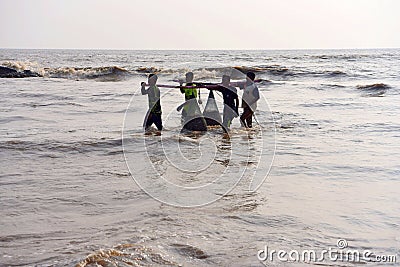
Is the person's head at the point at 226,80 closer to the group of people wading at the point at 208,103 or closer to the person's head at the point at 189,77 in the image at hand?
the group of people wading at the point at 208,103

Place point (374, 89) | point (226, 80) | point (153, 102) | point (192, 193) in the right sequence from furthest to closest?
point (374, 89) → point (226, 80) → point (153, 102) → point (192, 193)

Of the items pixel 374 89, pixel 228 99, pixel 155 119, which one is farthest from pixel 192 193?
pixel 374 89

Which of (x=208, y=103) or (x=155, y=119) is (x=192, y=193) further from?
(x=208, y=103)

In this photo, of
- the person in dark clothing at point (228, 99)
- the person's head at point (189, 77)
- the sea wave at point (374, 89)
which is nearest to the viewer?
the person's head at point (189, 77)

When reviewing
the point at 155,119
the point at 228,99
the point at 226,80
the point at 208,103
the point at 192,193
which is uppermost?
the point at 226,80

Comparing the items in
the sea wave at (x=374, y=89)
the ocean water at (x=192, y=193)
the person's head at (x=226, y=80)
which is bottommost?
the ocean water at (x=192, y=193)

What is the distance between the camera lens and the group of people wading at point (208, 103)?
468 inches

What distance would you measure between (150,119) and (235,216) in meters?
6.60

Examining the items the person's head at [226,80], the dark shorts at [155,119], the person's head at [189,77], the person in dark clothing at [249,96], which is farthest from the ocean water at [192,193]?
the person's head at [189,77]

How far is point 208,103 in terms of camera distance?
1241cm

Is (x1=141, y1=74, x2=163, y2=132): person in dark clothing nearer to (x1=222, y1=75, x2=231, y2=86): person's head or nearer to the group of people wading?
the group of people wading

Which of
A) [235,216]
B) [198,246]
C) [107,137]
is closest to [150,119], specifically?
[107,137]

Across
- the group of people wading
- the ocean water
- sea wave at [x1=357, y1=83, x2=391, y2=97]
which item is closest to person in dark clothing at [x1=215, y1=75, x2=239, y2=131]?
the group of people wading

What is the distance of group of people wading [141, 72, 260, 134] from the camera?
11.9 m
